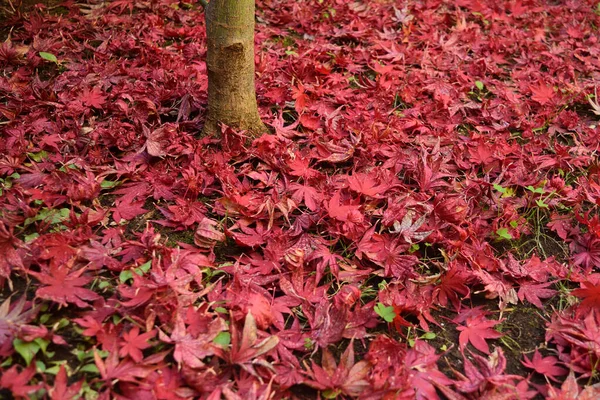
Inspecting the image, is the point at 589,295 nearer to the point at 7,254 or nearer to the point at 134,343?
the point at 134,343

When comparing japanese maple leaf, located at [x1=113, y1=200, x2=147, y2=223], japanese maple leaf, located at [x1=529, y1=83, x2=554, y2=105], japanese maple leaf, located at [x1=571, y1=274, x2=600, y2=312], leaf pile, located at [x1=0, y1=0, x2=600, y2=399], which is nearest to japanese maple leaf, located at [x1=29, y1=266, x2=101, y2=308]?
leaf pile, located at [x1=0, y1=0, x2=600, y2=399]

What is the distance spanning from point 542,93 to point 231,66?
5.46ft

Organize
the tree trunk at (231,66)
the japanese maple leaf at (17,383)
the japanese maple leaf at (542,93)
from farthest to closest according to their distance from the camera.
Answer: the japanese maple leaf at (542,93) < the tree trunk at (231,66) < the japanese maple leaf at (17,383)

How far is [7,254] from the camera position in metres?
1.60

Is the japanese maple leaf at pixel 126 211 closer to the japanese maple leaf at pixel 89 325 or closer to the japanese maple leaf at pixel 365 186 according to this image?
the japanese maple leaf at pixel 89 325

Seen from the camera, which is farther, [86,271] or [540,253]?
[540,253]

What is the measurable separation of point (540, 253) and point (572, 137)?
0.91m

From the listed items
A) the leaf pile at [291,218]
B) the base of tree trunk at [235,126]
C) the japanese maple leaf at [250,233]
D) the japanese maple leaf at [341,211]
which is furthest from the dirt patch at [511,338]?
the base of tree trunk at [235,126]

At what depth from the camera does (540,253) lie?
78.9 inches

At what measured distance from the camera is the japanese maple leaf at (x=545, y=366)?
1589 millimetres

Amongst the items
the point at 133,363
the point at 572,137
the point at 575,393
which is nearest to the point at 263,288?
the point at 133,363

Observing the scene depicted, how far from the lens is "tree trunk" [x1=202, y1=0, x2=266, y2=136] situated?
6.79 feet

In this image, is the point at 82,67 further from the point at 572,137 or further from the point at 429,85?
the point at 572,137

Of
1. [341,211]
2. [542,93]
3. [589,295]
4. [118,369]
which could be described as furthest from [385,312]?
[542,93]
